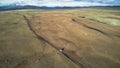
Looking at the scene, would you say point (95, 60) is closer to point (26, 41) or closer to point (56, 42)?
point (56, 42)

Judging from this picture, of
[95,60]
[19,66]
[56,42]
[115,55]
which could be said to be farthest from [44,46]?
[115,55]

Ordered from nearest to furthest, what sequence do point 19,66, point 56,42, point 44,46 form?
point 19,66, point 44,46, point 56,42

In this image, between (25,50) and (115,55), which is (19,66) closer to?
(25,50)

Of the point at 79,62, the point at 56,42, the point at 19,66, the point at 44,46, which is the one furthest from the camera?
the point at 56,42

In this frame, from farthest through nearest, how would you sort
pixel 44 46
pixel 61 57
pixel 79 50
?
1. pixel 44 46
2. pixel 79 50
3. pixel 61 57

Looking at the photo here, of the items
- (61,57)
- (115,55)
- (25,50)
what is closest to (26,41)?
(25,50)

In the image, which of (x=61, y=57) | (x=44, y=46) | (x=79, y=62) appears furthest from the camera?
(x=44, y=46)

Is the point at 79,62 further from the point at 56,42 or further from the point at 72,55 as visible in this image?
the point at 56,42

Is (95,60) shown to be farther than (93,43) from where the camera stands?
No

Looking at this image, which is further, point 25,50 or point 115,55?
point 25,50
